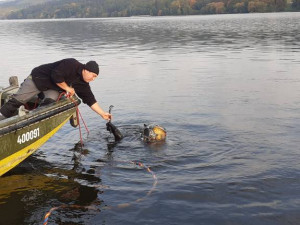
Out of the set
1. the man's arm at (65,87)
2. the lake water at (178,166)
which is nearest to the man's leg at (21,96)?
the man's arm at (65,87)

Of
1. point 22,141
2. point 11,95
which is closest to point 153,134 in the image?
point 22,141

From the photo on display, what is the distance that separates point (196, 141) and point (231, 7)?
163m

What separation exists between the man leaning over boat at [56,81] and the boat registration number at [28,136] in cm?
95

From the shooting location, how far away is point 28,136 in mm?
6938

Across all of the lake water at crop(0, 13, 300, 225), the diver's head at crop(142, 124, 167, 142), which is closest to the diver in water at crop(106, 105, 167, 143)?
the diver's head at crop(142, 124, 167, 142)

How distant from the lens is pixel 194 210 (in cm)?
589

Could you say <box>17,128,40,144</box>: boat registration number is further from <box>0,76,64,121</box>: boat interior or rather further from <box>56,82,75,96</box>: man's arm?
<box>0,76,64,121</box>: boat interior

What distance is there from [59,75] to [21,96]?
1.13m

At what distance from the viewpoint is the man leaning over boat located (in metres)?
7.29

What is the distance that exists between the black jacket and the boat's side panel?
0.71m

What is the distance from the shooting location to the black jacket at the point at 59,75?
7281 millimetres

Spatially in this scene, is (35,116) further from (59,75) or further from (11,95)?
(11,95)

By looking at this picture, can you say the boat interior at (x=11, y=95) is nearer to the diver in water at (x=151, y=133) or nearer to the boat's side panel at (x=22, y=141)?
the boat's side panel at (x=22, y=141)

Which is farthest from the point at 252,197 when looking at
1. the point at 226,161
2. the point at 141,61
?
the point at 141,61
